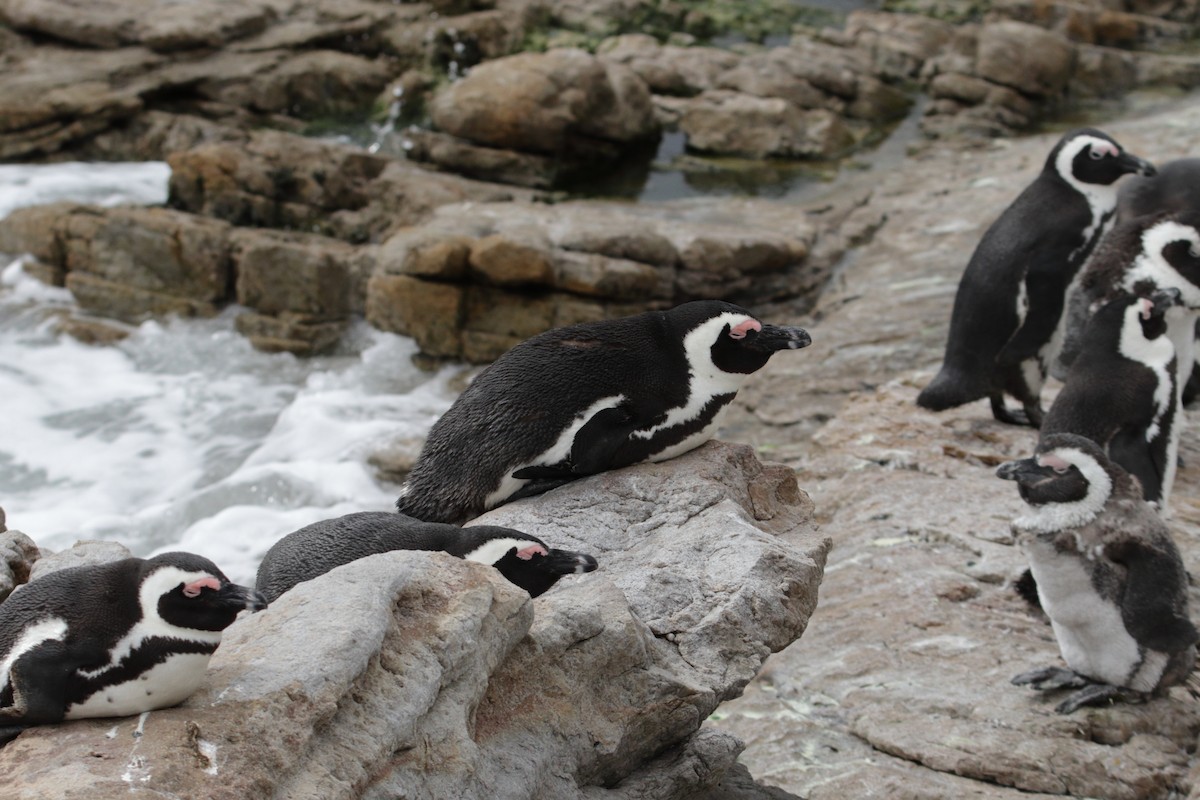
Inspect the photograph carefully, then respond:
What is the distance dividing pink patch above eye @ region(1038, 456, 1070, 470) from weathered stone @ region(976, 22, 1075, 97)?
10.8 m

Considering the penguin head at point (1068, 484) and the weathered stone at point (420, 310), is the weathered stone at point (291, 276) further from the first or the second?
the penguin head at point (1068, 484)

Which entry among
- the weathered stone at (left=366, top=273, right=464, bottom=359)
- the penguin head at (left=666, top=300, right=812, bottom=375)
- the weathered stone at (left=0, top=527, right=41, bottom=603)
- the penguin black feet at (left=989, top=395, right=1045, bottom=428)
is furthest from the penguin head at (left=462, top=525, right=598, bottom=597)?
the weathered stone at (left=366, top=273, right=464, bottom=359)

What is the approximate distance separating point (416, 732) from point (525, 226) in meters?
8.02

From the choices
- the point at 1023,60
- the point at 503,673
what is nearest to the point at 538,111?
the point at 1023,60

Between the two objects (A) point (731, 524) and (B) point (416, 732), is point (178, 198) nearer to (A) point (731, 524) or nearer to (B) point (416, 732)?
(A) point (731, 524)

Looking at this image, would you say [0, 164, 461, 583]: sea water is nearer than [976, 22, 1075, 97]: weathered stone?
Yes

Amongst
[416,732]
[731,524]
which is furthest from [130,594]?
[731,524]

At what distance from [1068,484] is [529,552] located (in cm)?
193

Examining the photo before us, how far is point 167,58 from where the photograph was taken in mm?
13844

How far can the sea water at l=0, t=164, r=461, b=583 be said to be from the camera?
9.63 metres

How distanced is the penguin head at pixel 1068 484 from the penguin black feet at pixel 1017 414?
7.56 feet

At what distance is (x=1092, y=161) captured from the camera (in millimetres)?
6645

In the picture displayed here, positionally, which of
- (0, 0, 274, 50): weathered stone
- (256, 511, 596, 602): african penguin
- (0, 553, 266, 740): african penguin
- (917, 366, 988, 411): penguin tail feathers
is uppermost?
(0, 553, 266, 740): african penguin

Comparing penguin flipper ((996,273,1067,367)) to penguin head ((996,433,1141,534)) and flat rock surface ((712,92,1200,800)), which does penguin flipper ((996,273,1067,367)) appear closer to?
flat rock surface ((712,92,1200,800))
